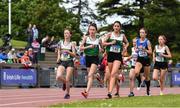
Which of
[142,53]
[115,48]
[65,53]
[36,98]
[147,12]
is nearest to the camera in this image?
[115,48]

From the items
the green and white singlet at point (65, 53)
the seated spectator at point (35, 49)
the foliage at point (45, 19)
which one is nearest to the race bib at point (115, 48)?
the green and white singlet at point (65, 53)

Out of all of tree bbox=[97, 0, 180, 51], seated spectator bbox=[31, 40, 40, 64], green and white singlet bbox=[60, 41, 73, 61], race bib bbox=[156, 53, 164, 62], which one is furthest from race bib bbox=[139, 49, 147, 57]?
tree bbox=[97, 0, 180, 51]

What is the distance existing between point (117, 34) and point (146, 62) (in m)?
2.28

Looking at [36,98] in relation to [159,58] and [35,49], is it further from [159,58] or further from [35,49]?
[35,49]

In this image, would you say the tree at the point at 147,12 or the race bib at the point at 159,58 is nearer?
the race bib at the point at 159,58

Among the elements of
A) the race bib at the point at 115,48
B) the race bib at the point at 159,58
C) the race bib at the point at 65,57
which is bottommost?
the race bib at the point at 159,58

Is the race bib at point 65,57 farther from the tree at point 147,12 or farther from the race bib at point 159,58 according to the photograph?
the tree at point 147,12

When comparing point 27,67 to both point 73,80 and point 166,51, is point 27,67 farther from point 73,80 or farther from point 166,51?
point 166,51

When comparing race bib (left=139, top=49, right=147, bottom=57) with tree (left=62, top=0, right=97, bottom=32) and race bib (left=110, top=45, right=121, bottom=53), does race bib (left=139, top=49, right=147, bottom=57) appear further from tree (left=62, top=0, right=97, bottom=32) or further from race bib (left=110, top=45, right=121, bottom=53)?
tree (left=62, top=0, right=97, bottom=32)

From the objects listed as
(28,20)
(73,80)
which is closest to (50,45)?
(73,80)

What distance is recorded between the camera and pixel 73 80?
32406 millimetres

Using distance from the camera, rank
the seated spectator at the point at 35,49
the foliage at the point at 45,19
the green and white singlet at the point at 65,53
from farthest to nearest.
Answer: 1. the foliage at the point at 45,19
2. the seated spectator at the point at 35,49
3. the green and white singlet at the point at 65,53

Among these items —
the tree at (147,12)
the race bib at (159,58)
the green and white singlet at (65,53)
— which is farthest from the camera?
the tree at (147,12)

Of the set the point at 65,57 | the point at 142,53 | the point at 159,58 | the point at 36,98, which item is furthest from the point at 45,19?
the point at 65,57
